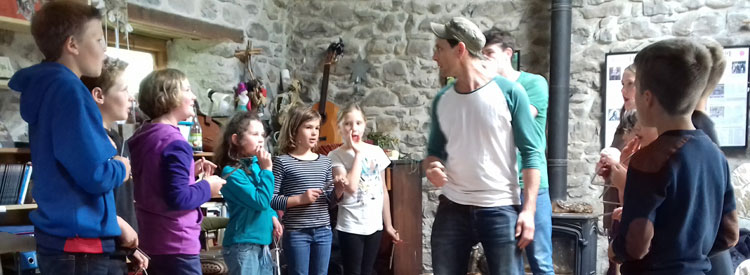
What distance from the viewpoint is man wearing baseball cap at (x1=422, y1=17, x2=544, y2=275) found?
203 centimetres

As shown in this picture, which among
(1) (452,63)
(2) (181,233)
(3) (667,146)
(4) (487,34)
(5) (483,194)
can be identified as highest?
(4) (487,34)

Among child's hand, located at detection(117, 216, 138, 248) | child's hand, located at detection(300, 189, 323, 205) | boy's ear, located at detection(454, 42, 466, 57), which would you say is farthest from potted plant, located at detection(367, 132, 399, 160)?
child's hand, located at detection(117, 216, 138, 248)

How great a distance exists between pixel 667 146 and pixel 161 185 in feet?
5.27

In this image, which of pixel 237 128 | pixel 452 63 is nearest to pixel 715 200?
pixel 452 63

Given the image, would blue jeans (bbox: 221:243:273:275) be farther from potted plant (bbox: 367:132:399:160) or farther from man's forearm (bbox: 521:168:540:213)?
potted plant (bbox: 367:132:399:160)

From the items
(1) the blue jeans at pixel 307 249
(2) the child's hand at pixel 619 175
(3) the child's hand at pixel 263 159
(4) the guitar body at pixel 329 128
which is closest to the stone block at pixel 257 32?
(4) the guitar body at pixel 329 128

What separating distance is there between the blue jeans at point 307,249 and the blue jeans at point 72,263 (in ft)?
4.23

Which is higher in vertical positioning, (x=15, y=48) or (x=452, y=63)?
(x=15, y=48)

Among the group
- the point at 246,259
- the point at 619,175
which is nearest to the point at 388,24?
the point at 246,259

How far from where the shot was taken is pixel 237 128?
8.95 feet

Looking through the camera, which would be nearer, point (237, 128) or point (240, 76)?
point (237, 128)

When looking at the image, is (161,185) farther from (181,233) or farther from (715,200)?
(715,200)

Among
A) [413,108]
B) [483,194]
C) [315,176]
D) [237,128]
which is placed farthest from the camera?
[413,108]

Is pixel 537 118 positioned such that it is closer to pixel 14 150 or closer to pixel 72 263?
pixel 72 263
